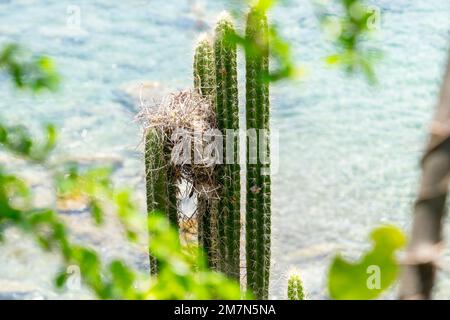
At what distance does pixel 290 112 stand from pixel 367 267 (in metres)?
5.76

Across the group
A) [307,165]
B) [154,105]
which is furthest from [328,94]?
[154,105]

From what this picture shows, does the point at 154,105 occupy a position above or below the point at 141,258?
above

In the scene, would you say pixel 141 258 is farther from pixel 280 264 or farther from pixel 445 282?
pixel 445 282

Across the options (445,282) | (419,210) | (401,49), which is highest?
(401,49)

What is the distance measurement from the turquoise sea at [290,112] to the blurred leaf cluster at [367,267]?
14.5 ft

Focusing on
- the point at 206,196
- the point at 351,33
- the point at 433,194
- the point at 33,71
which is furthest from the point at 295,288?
the point at 433,194

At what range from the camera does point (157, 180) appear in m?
2.51

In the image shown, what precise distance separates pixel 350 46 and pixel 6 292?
4794 mm

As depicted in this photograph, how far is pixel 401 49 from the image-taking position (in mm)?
6527

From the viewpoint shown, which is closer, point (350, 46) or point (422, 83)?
point (350, 46)

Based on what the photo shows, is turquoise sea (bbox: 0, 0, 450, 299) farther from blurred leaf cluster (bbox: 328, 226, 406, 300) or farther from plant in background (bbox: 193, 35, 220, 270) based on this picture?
blurred leaf cluster (bbox: 328, 226, 406, 300)

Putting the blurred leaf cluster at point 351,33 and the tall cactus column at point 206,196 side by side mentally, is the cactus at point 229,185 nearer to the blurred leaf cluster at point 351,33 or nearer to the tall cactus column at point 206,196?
the tall cactus column at point 206,196

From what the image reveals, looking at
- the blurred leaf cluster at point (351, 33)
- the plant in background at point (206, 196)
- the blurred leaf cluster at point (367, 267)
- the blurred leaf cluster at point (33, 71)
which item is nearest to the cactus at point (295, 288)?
the plant in background at point (206, 196)

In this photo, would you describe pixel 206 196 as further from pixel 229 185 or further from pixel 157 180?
pixel 157 180
